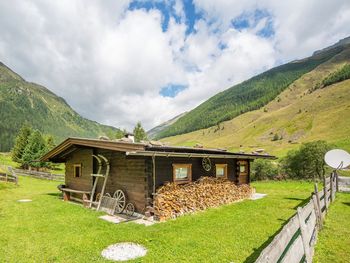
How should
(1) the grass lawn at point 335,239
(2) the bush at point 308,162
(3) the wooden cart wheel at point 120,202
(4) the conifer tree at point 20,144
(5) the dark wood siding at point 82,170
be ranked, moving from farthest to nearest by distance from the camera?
(4) the conifer tree at point 20,144 < (2) the bush at point 308,162 < (5) the dark wood siding at point 82,170 < (3) the wooden cart wheel at point 120,202 < (1) the grass lawn at point 335,239

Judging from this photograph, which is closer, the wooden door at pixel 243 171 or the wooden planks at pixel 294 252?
the wooden planks at pixel 294 252

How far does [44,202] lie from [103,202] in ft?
16.0

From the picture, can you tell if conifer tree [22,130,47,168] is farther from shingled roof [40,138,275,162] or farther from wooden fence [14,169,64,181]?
shingled roof [40,138,275,162]

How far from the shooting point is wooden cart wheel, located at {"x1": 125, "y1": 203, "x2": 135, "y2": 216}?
40.9 feet

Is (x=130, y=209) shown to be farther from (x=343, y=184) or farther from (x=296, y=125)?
(x=296, y=125)

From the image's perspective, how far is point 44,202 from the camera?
627 inches

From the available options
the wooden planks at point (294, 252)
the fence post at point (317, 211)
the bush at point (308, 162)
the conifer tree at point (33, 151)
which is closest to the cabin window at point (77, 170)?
the fence post at point (317, 211)

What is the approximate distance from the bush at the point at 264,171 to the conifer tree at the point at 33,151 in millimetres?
34654

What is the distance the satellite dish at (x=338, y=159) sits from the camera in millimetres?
14105

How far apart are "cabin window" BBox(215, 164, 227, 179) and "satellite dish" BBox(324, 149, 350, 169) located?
5972 millimetres

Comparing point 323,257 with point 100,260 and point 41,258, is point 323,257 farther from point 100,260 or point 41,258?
point 41,258

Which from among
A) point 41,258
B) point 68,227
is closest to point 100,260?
point 41,258

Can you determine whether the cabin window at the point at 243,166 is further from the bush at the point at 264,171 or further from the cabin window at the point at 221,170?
the bush at the point at 264,171

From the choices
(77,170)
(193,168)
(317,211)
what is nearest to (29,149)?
(77,170)
